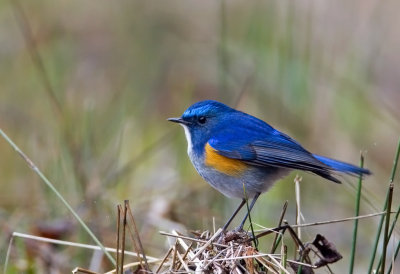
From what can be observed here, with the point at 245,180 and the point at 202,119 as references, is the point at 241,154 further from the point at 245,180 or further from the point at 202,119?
the point at 202,119

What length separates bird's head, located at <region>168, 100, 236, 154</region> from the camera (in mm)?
4887

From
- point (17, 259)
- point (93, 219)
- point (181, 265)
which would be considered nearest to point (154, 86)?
point (93, 219)

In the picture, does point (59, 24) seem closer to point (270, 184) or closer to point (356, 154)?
point (356, 154)

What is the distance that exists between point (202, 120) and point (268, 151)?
1.69ft

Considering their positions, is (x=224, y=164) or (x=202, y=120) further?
(x=202, y=120)

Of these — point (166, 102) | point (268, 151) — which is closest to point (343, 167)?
point (268, 151)

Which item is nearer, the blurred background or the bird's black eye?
the bird's black eye

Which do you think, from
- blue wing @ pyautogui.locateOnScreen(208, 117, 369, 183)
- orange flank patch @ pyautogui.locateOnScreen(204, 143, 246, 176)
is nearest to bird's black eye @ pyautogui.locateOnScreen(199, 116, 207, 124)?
blue wing @ pyautogui.locateOnScreen(208, 117, 369, 183)

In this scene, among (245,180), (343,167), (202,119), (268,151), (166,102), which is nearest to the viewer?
(343,167)

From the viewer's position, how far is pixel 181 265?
3430mm

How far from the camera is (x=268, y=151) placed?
4664 millimetres

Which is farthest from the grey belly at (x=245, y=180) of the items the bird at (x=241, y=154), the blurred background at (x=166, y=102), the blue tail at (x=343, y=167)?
the blurred background at (x=166, y=102)

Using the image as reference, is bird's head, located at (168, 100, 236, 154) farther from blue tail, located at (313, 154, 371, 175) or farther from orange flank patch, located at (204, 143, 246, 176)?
blue tail, located at (313, 154, 371, 175)

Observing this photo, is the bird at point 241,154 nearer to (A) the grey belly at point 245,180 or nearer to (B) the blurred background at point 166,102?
(A) the grey belly at point 245,180
